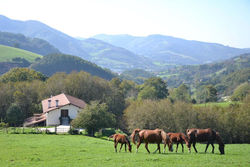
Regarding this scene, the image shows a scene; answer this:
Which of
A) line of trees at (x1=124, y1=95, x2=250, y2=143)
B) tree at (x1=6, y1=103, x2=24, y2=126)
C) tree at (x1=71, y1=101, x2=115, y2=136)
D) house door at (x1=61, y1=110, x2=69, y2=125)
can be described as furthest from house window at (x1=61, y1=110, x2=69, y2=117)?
tree at (x1=71, y1=101, x2=115, y2=136)

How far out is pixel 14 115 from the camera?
2493 inches

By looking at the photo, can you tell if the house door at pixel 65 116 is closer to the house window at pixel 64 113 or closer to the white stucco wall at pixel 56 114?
the house window at pixel 64 113

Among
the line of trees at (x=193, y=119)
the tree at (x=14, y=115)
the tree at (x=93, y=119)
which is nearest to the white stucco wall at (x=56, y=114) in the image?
the tree at (x=14, y=115)

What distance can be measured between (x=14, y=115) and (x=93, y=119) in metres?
23.5

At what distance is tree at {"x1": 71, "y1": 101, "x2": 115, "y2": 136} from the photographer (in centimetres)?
4825

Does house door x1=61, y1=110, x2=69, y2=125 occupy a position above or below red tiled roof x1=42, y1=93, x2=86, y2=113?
below

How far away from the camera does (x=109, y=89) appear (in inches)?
3191

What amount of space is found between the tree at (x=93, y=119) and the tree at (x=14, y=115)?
19.3m

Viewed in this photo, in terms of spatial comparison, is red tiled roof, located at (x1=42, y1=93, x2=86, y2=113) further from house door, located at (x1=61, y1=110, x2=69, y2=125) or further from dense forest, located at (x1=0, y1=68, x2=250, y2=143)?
dense forest, located at (x1=0, y1=68, x2=250, y2=143)

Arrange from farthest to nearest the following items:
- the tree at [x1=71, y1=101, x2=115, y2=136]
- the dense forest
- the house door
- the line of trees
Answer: the house door < the line of trees < the dense forest < the tree at [x1=71, y1=101, x2=115, y2=136]

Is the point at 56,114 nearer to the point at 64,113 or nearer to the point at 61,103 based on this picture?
the point at 64,113

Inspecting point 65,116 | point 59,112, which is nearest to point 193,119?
point 65,116

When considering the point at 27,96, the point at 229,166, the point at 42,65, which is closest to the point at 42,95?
the point at 27,96

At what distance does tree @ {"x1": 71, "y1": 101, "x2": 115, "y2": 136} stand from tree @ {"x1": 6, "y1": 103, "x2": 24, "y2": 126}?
19.3 metres
